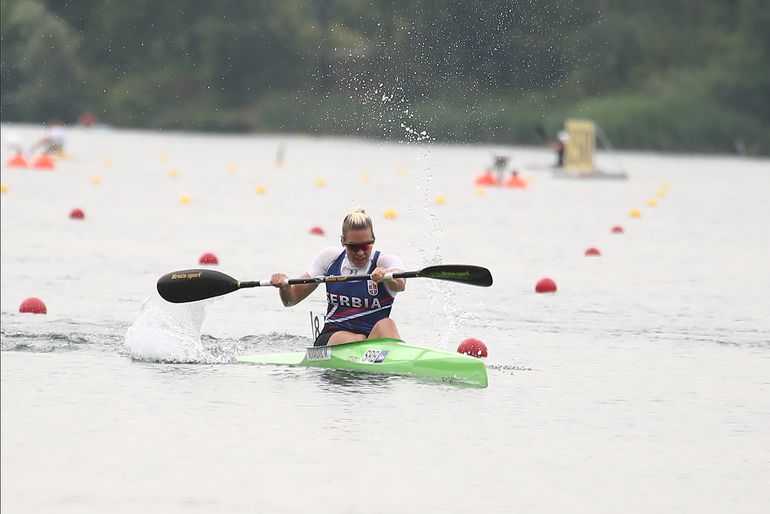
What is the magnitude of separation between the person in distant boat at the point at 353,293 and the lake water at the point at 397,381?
61cm

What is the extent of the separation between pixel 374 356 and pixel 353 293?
657mm

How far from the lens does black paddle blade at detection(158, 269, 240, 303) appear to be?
13180 mm

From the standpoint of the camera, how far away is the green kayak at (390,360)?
1195 centimetres

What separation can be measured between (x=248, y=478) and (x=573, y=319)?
7.57 m

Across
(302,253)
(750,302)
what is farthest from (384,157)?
(750,302)

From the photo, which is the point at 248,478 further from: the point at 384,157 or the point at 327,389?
the point at 384,157

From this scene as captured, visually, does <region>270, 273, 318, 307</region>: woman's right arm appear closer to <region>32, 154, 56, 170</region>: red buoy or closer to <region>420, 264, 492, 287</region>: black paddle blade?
<region>420, 264, 492, 287</region>: black paddle blade

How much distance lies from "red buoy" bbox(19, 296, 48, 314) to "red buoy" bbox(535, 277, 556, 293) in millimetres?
5792

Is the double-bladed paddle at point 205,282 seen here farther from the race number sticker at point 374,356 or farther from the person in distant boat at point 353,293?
the race number sticker at point 374,356

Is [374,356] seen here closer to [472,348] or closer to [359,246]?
[359,246]

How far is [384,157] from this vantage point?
60.2m

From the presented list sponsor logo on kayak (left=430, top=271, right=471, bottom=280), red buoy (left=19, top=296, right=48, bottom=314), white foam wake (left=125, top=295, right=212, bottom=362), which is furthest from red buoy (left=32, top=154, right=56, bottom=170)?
sponsor logo on kayak (left=430, top=271, right=471, bottom=280)

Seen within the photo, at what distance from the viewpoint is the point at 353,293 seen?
41.5 ft

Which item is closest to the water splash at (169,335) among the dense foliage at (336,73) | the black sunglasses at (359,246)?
the black sunglasses at (359,246)
